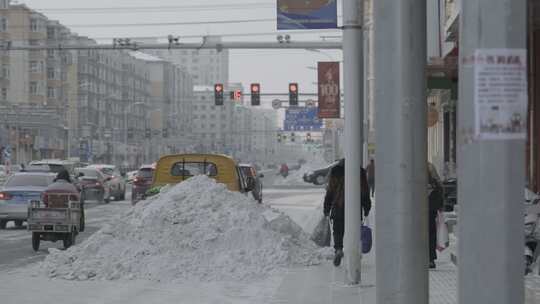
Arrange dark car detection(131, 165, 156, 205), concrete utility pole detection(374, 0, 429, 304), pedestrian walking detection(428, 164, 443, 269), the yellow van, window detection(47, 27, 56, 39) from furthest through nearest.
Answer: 1. window detection(47, 27, 56, 39)
2. dark car detection(131, 165, 156, 205)
3. the yellow van
4. pedestrian walking detection(428, 164, 443, 269)
5. concrete utility pole detection(374, 0, 429, 304)

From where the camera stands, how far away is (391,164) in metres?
5.92

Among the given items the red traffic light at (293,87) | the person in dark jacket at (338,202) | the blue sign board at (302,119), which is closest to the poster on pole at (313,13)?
the person in dark jacket at (338,202)

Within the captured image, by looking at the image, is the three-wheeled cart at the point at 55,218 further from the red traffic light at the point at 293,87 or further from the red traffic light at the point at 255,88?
the red traffic light at the point at 255,88

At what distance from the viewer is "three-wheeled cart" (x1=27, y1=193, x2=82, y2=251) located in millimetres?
17797

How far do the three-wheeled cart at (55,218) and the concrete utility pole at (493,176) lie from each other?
14.6 meters

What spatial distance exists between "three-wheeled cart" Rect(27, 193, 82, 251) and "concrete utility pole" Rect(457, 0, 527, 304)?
47.8ft

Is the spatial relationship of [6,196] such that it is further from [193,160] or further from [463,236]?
[463,236]

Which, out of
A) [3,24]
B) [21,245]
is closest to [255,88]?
[21,245]

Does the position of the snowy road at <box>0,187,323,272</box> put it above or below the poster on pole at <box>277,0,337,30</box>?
below

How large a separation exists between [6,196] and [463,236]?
70.1 feet

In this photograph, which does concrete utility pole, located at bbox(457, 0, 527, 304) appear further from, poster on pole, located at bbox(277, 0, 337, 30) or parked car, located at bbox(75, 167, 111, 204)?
parked car, located at bbox(75, 167, 111, 204)

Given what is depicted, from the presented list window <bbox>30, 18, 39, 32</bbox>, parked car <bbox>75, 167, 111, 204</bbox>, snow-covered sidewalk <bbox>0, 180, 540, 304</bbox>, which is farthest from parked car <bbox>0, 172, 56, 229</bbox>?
window <bbox>30, 18, 39, 32</bbox>

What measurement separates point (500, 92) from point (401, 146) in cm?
187

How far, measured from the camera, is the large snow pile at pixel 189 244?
13797 mm
